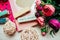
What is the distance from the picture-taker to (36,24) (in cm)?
112

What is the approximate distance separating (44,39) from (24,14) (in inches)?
6.7

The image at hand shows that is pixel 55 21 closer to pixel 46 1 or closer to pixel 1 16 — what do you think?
pixel 46 1

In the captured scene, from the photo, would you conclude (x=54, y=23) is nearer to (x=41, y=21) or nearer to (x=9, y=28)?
(x=41, y=21)

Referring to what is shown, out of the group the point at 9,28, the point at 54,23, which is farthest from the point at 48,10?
the point at 9,28

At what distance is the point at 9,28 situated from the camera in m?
1.11

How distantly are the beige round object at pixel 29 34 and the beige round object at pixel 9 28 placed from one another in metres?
0.05

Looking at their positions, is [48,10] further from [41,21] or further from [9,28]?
[9,28]

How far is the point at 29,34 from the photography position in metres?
1.10

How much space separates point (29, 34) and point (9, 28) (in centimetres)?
11

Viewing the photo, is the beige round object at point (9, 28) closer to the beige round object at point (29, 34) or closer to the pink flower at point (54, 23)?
the beige round object at point (29, 34)

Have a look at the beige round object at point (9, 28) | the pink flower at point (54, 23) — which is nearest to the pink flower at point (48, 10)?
the pink flower at point (54, 23)

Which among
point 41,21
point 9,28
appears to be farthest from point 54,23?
point 9,28

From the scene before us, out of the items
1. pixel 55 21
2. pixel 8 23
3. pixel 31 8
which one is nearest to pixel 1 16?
pixel 8 23

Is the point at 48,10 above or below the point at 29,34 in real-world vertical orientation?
above
